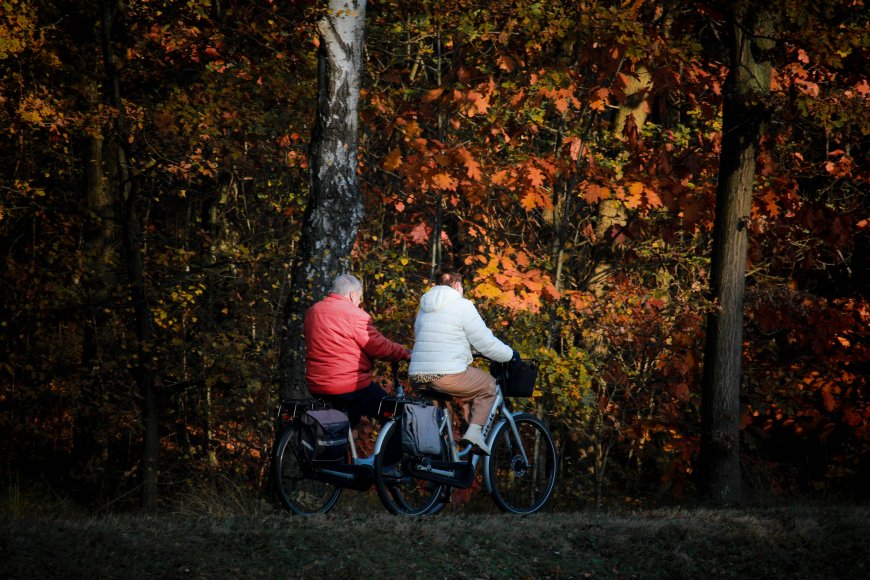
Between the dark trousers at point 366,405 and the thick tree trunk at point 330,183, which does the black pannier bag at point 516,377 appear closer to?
the dark trousers at point 366,405

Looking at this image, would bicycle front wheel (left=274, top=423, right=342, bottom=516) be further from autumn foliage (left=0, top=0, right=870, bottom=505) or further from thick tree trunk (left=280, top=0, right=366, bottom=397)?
autumn foliage (left=0, top=0, right=870, bottom=505)

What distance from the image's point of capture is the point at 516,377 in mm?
8422

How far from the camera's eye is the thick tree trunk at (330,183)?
8.93 metres

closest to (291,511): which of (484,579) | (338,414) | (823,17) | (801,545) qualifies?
(338,414)

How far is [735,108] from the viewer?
35.4 ft

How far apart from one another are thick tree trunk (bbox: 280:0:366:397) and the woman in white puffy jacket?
1.30 meters

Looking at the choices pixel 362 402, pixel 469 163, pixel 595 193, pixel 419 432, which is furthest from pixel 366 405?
pixel 595 193

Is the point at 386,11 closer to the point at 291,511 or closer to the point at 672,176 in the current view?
the point at 672,176

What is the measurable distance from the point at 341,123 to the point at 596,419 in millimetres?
5566

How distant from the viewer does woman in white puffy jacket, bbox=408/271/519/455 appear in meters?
7.98

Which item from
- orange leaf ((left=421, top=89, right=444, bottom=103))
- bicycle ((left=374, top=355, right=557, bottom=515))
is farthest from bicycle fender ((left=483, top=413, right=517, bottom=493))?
orange leaf ((left=421, top=89, right=444, bottom=103))

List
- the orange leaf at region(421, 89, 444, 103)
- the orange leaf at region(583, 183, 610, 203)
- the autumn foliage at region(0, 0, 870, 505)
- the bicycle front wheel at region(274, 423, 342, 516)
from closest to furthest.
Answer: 1. the bicycle front wheel at region(274, 423, 342, 516)
2. the autumn foliage at region(0, 0, 870, 505)
3. the orange leaf at region(583, 183, 610, 203)
4. the orange leaf at region(421, 89, 444, 103)

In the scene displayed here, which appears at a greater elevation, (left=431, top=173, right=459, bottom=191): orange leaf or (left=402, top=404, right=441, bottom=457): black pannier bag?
(left=431, top=173, right=459, bottom=191): orange leaf

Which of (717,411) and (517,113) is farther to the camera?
(517,113)
